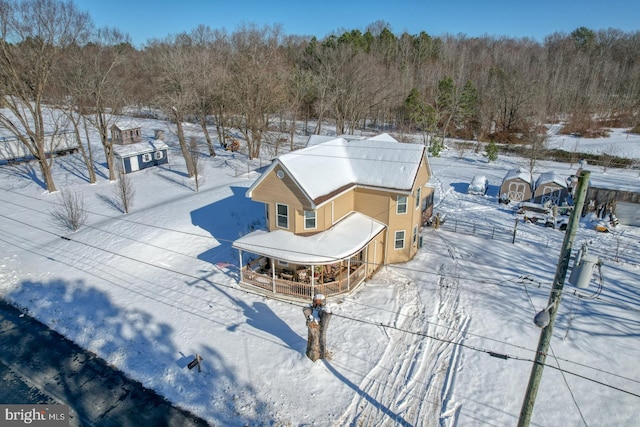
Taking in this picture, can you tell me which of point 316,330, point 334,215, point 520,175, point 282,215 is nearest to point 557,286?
point 316,330

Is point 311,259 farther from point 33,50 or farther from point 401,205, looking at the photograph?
point 33,50

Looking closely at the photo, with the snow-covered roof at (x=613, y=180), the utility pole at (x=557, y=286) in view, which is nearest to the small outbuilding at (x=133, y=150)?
the utility pole at (x=557, y=286)

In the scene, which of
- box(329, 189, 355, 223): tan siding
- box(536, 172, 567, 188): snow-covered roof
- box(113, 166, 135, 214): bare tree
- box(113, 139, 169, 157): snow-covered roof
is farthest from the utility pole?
box(113, 139, 169, 157): snow-covered roof

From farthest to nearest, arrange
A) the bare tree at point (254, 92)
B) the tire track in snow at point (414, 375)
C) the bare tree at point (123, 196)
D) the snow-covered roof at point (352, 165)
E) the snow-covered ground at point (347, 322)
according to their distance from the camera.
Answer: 1. the bare tree at point (254, 92)
2. the bare tree at point (123, 196)
3. the snow-covered roof at point (352, 165)
4. the snow-covered ground at point (347, 322)
5. the tire track in snow at point (414, 375)

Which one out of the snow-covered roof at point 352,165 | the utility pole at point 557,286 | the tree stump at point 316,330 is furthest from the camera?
the snow-covered roof at point 352,165

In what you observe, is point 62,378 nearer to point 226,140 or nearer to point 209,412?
point 209,412

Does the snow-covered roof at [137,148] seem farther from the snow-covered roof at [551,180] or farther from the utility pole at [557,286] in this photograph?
the utility pole at [557,286]
